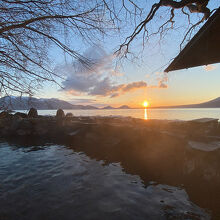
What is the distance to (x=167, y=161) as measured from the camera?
730 cm

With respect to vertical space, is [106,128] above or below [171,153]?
above

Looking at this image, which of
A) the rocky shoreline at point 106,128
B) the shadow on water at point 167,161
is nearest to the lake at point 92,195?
the shadow on water at point 167,161

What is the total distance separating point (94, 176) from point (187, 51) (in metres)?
6.22

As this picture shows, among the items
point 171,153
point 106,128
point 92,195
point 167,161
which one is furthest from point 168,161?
point 106,128

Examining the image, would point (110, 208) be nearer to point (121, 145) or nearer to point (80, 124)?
point (121, 145)

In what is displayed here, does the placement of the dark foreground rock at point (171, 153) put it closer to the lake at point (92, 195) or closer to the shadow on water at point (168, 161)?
the shadow on water at point (168, 161)

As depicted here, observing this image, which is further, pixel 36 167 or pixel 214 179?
pixel 36 167

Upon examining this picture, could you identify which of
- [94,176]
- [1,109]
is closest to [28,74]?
[1,109]

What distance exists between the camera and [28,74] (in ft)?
12.1

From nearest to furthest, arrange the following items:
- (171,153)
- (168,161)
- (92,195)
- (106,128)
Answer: (92,195) → (168,161) → (171,153) → (106,128)

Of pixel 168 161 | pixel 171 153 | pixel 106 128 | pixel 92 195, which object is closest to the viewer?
pixel 92 195

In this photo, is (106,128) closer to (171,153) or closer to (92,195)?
(171,153)

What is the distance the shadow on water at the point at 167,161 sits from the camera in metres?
4.58

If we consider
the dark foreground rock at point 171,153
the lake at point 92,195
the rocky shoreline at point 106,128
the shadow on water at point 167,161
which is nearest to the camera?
the lake at point 92,195
